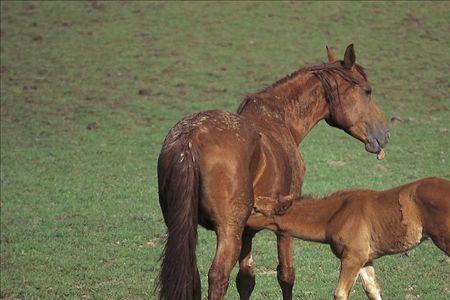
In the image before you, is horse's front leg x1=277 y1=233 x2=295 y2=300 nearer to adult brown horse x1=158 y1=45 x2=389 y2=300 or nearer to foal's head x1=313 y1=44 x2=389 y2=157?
adult brown horse x1=158 y1=45 x2=389 y2=300

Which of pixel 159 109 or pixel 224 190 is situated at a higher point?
pixel 224 190

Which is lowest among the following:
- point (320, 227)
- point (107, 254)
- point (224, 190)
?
point (107, 254)

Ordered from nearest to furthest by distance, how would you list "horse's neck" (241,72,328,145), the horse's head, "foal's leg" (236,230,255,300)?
1. "foal's leg" (236,230,255,300)
2. "horse's neck" (241,72,328,145)
3. the horse's head

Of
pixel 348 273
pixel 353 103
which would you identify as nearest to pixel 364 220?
pixel 348 273

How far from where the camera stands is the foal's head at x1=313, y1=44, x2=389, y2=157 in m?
7.83

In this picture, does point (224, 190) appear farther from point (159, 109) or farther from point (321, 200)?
point (159, 109)

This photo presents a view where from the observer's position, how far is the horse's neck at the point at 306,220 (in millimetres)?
7195

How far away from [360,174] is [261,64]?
710 cm

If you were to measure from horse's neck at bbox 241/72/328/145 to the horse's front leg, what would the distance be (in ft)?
3.17

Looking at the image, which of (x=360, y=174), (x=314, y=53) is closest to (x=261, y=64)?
(x=314, y=53)

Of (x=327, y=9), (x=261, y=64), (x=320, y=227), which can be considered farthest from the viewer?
(x=327, y=9)

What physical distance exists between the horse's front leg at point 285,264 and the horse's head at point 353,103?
1321 millimetres

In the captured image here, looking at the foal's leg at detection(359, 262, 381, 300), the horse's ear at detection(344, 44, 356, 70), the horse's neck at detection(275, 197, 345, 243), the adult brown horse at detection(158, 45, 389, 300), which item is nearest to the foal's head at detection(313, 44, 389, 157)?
the horse's ear at detection(344, 44, 356, 70)

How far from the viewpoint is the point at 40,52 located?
21.5m
